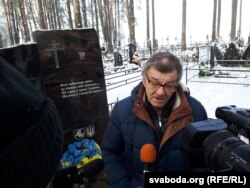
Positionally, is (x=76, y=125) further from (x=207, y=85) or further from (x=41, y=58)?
(x=207, y=85)

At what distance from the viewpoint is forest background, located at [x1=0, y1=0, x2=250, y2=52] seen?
20.3 metres

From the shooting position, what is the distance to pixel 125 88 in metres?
10.5

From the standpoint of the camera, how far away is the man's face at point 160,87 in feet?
6.61

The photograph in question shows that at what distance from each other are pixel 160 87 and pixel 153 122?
251mm

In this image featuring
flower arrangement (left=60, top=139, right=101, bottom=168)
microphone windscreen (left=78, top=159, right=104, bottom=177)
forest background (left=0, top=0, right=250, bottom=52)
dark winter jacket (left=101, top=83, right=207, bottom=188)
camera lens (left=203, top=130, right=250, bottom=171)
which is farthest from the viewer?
forest background (left=0, top=0, right=250, bottom=52)

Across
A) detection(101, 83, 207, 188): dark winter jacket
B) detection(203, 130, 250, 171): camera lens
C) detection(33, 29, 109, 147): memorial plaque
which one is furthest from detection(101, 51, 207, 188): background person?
detection(33, 29, 109, 147): memorial plaque

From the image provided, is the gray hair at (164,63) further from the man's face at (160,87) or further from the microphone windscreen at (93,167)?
the microphone windscreen at (93,167)

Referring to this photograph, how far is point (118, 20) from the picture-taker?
3591 cm

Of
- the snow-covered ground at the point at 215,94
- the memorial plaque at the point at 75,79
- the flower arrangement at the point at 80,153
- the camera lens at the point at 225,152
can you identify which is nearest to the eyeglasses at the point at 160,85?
the camera lens at the point at 225,152

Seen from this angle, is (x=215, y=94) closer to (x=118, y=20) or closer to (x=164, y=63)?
(x=164, y=63)

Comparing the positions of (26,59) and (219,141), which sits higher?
(26,59)

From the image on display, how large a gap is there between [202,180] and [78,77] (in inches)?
131

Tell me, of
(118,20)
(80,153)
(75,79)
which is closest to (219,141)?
(80,153)

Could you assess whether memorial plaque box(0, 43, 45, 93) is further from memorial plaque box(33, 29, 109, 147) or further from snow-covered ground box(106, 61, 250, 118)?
snow-covered ground box(106, 61, 250, 118)
